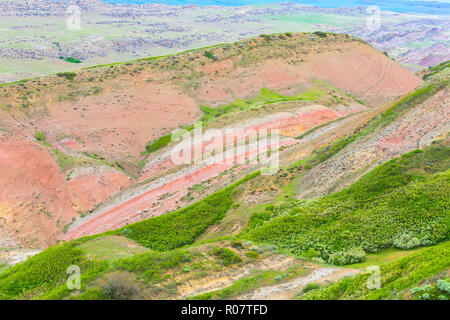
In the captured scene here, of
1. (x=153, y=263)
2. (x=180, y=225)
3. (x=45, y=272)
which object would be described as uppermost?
(x=153, y=263)

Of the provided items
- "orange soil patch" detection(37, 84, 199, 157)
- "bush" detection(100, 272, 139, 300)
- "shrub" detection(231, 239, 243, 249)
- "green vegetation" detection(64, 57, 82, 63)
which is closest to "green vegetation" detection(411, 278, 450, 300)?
"bush" detection(100, 272, 139, 300)

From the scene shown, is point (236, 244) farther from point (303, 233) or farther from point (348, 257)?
point (348, 257)

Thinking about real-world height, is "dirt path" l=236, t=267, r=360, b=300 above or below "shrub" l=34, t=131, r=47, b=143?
above

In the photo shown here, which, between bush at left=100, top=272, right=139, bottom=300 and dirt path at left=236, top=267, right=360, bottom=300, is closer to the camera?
bush at left=100, top=272, right=139, bottom=300

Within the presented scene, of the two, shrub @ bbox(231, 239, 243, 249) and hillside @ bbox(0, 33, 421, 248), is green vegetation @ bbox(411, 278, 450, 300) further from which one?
hillside @ bbox(0, 33, 421, 248)

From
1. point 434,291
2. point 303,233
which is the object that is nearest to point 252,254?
point 303,233

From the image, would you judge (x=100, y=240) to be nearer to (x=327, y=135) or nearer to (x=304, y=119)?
(x=327, y=135)
